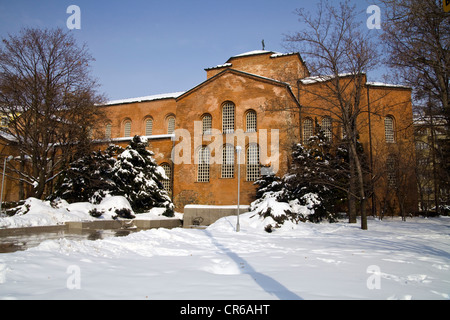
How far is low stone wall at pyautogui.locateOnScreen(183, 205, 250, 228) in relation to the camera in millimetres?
20547

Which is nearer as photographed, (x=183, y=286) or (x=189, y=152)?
(x=183, y=286)

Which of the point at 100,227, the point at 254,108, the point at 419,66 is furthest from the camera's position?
the point at 254,108

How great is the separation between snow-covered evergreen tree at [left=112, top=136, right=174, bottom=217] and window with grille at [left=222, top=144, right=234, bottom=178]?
4.98m

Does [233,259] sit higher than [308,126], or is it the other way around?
[308,126]

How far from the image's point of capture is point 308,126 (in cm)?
2677

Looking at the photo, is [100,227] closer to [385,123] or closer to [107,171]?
[107,171]

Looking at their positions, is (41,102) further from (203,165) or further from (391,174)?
(391,174)

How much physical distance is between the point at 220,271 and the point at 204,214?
617 inches

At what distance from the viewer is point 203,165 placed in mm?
25781

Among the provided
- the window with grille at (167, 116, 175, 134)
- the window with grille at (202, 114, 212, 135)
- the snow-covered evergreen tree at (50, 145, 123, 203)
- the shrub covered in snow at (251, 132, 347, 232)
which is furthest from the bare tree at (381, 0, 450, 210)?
the window with grille at (167, 116, 175, 134)

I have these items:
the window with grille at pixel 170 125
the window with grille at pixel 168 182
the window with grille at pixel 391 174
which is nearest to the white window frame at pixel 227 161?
the window with grille at pixel 168 182

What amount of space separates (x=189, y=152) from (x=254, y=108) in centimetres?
662

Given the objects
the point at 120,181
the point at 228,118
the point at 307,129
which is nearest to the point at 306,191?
the point at 307,129
